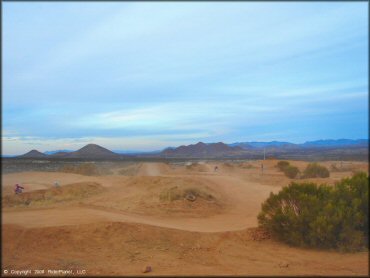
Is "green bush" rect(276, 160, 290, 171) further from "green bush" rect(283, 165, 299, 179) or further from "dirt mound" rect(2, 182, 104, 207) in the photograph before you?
"dirt mound" rect(2, 182, 104, 207)

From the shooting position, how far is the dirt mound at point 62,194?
1647 centimetres

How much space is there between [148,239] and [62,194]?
9.04 meters

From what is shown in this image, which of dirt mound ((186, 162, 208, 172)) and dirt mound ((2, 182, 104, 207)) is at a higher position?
dirt mound ((186, 162, 208, 172))

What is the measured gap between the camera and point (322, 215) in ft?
35.7

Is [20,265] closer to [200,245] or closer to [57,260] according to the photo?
[57,260]

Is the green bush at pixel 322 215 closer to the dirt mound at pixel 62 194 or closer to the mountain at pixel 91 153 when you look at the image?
the mountain at pixel 91 153

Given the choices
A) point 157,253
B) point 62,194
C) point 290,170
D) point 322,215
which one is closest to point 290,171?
point 290,170

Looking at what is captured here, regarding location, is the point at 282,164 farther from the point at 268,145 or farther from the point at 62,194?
the point at 62,194

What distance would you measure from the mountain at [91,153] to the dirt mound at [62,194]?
3.62 m

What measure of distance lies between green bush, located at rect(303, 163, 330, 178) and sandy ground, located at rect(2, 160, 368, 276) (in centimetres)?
292

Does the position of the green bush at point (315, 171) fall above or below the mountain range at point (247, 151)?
below

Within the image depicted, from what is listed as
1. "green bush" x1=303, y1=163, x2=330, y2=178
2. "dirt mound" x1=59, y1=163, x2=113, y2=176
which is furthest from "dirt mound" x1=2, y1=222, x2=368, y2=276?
"dirt mound" x1=59, y1=163, x2=113, y2=176

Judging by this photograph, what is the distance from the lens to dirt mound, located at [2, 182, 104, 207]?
1647 centimetres

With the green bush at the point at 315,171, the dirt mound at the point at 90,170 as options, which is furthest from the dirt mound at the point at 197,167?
the green bush at the point at 315,171
